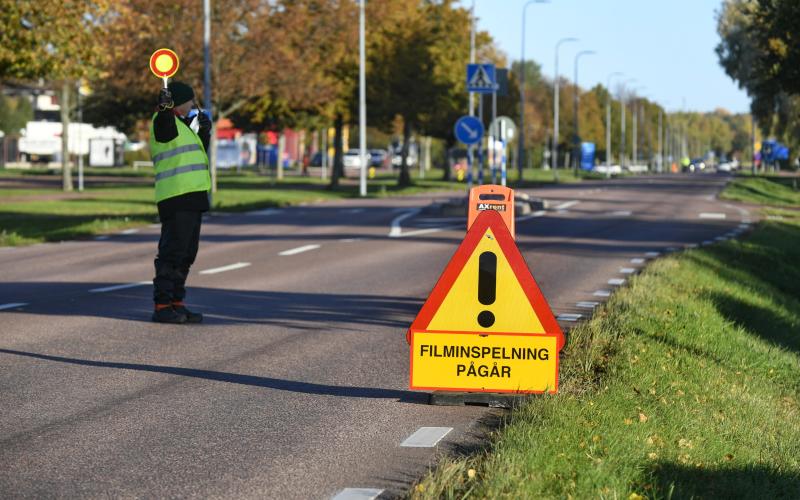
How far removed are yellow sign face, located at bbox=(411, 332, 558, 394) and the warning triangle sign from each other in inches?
2.2

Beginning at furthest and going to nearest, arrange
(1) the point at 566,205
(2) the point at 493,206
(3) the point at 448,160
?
(3) the point at 448,160 → (1) the point at 566,205 → (2) the point at 493,206

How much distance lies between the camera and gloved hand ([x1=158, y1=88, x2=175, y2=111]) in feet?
35.5

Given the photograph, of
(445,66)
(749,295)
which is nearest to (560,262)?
(749,295)

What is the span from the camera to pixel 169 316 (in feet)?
37.0

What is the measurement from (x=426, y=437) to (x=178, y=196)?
5.14 metres

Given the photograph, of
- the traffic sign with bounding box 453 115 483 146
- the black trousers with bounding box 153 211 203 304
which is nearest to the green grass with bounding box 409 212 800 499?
the black trousers with bounding box 153 211 203 304

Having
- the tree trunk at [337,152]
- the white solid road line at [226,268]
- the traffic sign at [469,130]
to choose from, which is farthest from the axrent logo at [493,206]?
the tree trunk at [337,152]

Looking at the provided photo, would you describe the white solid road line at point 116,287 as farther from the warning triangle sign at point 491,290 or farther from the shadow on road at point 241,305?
the warning triangle sign at point 491,290

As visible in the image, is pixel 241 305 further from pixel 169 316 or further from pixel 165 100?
pixel 165 100

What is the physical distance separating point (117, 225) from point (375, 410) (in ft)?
64.3

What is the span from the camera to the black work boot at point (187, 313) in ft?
37.2

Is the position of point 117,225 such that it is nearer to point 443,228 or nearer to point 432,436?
point 443,228

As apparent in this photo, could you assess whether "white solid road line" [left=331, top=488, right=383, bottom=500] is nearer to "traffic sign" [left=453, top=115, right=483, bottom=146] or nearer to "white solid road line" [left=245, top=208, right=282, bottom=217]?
"white solid road line" [left=245, top=208, right=282, bottom=217]

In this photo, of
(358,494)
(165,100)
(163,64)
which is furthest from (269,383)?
(163,64)
